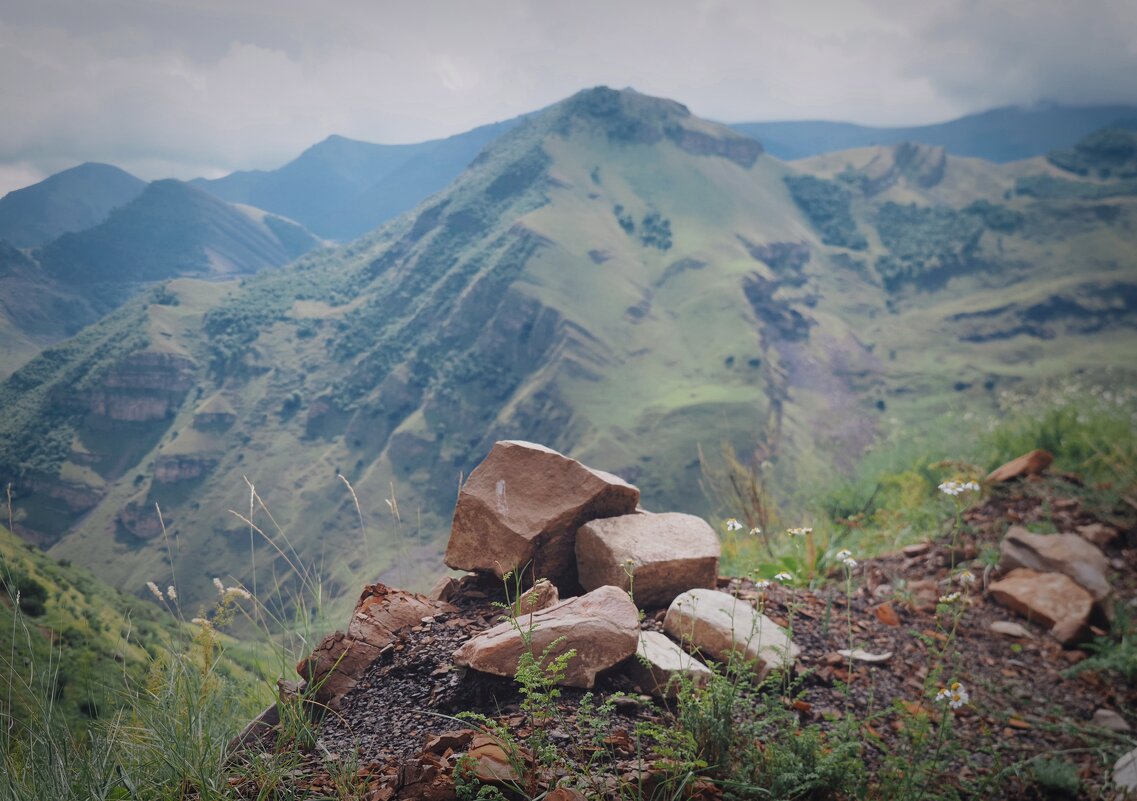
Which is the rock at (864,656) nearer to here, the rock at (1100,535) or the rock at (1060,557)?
the rock at (1060,557)

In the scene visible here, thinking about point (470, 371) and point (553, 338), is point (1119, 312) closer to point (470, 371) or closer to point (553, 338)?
point (553, 338)

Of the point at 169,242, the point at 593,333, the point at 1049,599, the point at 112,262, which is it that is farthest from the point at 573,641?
the point at 593,333

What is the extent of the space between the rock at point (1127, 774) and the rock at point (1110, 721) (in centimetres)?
61

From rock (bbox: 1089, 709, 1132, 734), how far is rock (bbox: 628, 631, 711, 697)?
3.14 meters

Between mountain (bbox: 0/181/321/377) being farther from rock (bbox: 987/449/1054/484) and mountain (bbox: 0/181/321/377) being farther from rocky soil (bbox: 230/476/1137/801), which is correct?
rock (bbox: 987/449/1054/484)

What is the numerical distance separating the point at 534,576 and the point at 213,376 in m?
121

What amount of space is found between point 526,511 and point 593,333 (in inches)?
4691

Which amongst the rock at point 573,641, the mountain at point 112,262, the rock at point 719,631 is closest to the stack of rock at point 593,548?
the rock at point 719,631

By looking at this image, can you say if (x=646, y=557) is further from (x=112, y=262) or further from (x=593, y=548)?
(x=112, y=262)

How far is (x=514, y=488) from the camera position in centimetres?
420

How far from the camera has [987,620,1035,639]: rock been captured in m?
5.01

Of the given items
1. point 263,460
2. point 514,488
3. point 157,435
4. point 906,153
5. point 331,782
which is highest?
point 906,153

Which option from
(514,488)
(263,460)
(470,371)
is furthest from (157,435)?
(514,488)

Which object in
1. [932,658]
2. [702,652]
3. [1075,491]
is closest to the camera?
[702,652]
